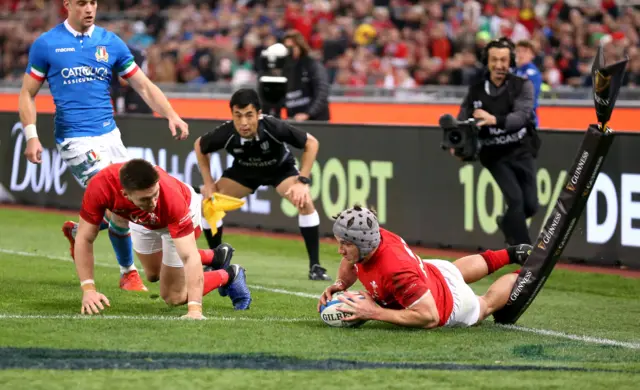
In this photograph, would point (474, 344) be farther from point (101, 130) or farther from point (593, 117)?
point (593, 117)

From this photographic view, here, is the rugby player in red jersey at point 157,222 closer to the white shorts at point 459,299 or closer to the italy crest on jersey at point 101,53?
the white shorts at point 459,299

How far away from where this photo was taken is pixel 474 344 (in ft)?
25.7

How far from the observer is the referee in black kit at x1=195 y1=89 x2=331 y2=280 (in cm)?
1137

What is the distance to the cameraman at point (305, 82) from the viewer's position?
16734 millimetres

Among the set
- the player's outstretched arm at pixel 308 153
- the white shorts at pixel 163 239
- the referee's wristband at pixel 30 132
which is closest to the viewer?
the white shorts at pixel 163 239

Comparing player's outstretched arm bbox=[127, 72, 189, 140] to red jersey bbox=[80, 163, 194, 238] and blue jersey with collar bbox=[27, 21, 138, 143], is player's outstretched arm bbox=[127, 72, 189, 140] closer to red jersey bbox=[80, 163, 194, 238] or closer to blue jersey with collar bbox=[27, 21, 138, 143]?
blue jersey with collar bbox=[27, 21, 138, 143]

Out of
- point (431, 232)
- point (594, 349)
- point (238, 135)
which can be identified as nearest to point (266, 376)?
point (594, 349)

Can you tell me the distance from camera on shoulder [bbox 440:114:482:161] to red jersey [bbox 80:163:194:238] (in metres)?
4.00

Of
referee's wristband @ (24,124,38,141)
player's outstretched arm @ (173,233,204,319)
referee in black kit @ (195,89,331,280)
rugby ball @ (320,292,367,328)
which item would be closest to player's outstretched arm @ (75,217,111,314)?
player's outstretched arm @ (173,233,204,319)

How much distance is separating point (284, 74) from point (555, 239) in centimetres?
929

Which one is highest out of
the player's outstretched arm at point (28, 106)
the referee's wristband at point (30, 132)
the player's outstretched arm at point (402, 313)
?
the player's outstretched arm at point (28, 106)

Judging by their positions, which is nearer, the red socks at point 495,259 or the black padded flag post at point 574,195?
the black padded flag post at point 574,195

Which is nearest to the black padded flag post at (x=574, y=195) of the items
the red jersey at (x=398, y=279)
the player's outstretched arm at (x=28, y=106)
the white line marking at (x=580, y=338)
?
the white line marking at (x=580, y=338)

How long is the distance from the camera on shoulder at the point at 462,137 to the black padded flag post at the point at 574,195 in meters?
3.17
